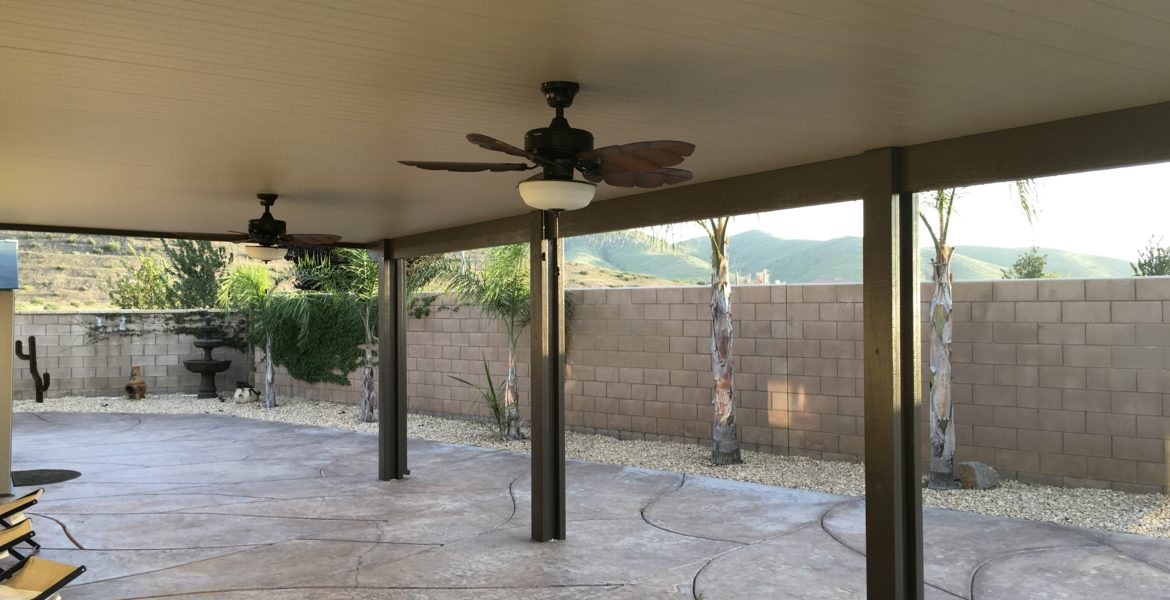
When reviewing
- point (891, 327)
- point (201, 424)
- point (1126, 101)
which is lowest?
point (201, 424)

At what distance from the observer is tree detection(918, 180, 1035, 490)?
625cm

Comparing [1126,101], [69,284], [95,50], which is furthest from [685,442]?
→ [69,284]

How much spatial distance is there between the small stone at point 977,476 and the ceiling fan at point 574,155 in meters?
4.45

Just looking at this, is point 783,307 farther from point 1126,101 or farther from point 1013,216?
point 1126,101

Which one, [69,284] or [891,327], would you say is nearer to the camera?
[891,327]

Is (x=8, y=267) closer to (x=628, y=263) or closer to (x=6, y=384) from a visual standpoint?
(x=6, y=384)

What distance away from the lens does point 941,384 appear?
628 cm

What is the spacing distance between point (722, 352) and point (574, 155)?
4.83 metres

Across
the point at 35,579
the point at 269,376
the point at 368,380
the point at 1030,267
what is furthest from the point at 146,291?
the point at 1030,267

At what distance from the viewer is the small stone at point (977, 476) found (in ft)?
20.2

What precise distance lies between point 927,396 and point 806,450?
1.18m

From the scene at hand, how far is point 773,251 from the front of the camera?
98.6ft

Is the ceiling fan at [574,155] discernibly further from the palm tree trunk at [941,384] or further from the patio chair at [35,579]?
the palm tree trunk at [941,384]

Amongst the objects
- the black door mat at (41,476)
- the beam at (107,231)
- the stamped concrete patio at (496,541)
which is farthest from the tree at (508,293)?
the black door mat at (41,476)
